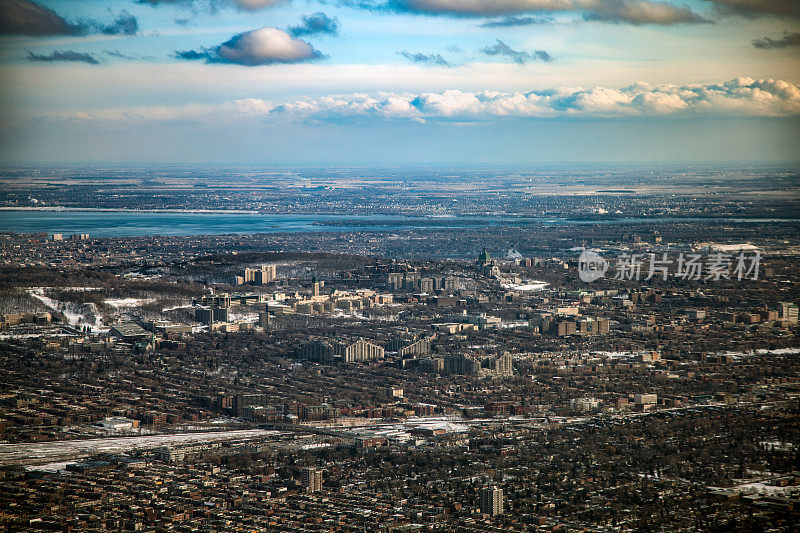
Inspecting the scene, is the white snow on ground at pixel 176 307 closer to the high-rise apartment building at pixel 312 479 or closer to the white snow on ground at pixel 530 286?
the white snow on ground at pixel 530 286

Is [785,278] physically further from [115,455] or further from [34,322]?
[115,455]

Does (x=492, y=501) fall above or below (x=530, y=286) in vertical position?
below

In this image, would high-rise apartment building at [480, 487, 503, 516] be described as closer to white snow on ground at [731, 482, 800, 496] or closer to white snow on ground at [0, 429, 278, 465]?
white snow on ground at [731, 482, 800, 496]

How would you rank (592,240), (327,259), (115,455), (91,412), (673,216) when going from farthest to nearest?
(673,216), (592,240), (327,259), (91,412), (115,455)

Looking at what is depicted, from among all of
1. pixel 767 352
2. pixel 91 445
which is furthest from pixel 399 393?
pixel 767 352

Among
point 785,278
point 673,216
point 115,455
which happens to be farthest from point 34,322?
point 673,216

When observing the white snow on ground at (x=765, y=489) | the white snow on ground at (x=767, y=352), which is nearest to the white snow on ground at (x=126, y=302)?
the white snow on ground at (x=767, y=352)

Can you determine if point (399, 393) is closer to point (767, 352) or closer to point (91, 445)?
point (91, 445)

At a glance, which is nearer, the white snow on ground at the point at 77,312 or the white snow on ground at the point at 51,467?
the white snow on ground at the point at 51,467
